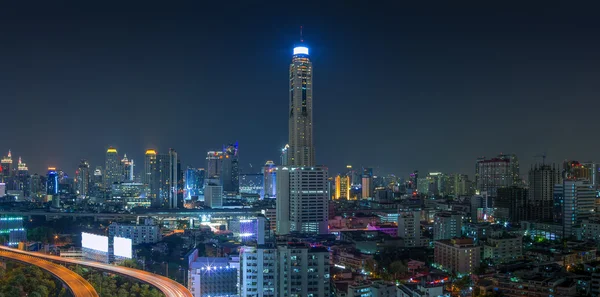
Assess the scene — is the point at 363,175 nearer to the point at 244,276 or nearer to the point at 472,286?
the point at 472,286

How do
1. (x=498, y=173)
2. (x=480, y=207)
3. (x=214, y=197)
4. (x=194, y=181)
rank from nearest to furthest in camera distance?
(x=480, y=207)
(x=214, y=197)
(x=498, y=173)
(x=194, y=181)

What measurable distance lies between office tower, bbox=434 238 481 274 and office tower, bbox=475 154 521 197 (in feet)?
65.6

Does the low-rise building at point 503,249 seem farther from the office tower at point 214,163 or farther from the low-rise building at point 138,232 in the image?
the office tower at point 214,163

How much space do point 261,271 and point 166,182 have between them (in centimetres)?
2742

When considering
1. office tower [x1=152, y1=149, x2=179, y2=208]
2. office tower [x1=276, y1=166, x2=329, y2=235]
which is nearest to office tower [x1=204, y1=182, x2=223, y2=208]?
office tower [x1=152, y1=149, x2=179, y2=208]

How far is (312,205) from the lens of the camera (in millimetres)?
19094

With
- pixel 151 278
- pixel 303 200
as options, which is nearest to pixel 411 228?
pixel 303 200

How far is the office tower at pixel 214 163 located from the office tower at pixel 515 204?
25836 mm

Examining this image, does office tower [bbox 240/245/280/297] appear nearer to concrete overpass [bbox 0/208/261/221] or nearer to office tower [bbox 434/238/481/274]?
office tower [bbox 434/238/481/274]

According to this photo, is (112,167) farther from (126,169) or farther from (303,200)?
(303,200)

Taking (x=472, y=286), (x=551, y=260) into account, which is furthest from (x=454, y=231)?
(x=472, y=286)

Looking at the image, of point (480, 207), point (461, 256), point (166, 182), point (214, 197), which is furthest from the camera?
point (166, 182)

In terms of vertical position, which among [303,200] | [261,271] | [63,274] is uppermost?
[303,200]

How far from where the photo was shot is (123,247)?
49.1 feet
